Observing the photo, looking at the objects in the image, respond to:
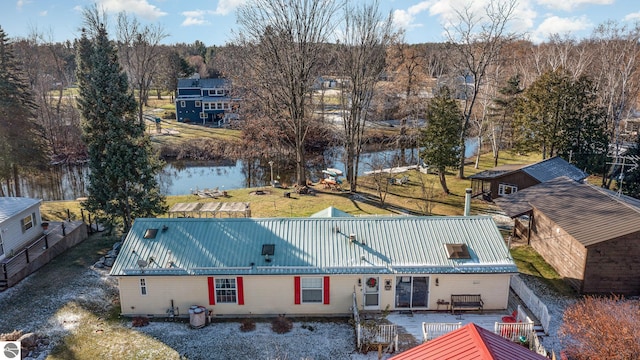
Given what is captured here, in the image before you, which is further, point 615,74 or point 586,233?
point 615,74

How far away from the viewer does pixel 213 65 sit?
9181cm

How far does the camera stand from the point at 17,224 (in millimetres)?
21344

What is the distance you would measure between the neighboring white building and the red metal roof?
19261mm

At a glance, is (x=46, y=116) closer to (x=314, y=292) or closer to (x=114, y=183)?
(x=114, y=183)

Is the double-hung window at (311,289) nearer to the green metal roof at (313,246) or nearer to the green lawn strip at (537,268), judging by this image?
the green metal roof at (313,246)

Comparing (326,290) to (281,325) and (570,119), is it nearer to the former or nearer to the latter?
(281,325)

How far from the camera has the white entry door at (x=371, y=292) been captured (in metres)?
17.0

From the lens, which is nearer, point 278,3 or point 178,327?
point 178,327

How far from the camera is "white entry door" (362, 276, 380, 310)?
17.0m

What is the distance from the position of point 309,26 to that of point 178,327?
875 inches

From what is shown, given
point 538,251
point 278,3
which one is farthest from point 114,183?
point 538,251

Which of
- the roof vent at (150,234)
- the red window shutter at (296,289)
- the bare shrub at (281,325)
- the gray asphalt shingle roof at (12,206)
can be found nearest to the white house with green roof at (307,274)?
the red window shutter at (296,289)

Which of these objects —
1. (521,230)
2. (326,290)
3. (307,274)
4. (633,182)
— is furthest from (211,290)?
(633,182)

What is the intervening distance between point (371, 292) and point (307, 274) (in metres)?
2.66
